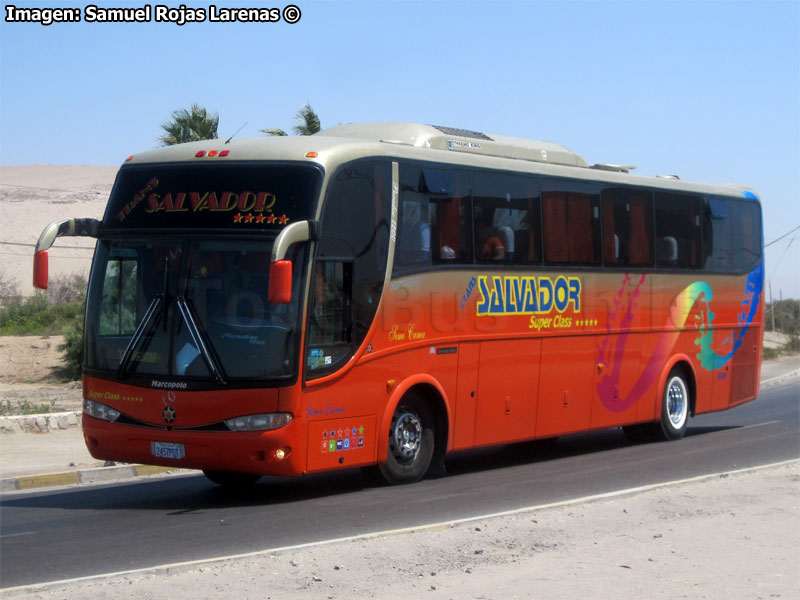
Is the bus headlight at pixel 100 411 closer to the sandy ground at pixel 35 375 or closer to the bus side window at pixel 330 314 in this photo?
the bus side window at pixel 330 314

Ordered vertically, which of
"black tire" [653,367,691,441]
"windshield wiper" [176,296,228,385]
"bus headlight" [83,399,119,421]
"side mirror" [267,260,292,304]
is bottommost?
"black tire" [653,367,691,441]

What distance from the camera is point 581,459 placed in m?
15.4

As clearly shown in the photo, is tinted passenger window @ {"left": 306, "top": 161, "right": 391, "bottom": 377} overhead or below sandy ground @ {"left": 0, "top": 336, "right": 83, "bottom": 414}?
overhead

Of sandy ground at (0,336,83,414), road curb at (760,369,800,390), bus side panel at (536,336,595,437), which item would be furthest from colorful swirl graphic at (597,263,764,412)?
road curb at (760,369,800,390)

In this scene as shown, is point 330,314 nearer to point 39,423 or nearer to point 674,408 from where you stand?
point 674,408

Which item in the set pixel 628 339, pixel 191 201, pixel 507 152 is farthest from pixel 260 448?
pixel 628 339

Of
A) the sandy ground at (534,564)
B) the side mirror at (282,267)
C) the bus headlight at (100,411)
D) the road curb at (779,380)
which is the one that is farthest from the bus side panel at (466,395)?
the road curb at (779,380)

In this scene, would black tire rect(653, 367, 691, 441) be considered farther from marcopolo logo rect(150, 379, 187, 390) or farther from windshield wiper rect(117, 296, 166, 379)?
windshield wiper rect(117, 296, 166, 379)

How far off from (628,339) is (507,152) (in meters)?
3.56

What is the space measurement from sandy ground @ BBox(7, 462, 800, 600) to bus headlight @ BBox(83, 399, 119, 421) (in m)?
4.10

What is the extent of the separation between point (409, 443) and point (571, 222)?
415 centimetres

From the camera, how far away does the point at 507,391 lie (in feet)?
46.4

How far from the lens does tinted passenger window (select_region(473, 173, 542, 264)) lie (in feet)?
44.7

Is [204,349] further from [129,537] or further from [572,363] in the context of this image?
[572,363]
